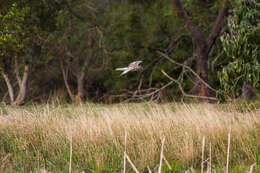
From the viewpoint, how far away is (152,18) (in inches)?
704

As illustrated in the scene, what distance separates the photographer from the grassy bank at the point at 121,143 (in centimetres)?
426

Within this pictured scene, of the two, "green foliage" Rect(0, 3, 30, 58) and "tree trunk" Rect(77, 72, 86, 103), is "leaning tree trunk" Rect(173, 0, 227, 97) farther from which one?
"tree trunk" Rect(77, 72, 86, 103)

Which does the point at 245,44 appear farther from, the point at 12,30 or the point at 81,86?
the point at 81,86

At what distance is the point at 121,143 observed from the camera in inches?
191

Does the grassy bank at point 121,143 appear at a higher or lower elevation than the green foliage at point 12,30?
lower

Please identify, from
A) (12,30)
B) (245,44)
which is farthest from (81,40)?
(245,44)

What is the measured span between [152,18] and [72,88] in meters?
6.61

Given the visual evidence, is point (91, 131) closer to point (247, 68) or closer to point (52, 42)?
point (247, 68)

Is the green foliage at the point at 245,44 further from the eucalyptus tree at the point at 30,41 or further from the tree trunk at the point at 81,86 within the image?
the tree trunk at the point at 81,86

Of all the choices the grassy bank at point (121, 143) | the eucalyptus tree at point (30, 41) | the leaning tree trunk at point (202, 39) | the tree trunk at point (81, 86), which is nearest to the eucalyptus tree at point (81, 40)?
the tree trunk at point (81, 86)

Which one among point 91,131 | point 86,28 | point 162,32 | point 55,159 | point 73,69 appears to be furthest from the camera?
point 162,32

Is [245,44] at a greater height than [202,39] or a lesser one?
greater

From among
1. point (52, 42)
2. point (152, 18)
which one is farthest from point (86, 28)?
point (152, 18)

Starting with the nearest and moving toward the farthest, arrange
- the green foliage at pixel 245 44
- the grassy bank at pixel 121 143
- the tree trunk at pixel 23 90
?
the grassy bank at pixel 121 143 < the green foliage at pixel 245 44 < the tree trunk at pixel 23 90
